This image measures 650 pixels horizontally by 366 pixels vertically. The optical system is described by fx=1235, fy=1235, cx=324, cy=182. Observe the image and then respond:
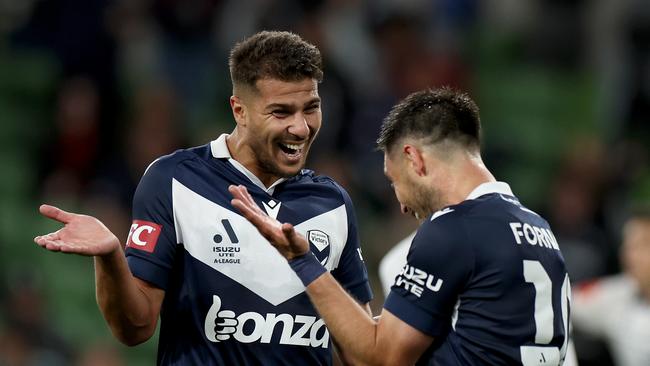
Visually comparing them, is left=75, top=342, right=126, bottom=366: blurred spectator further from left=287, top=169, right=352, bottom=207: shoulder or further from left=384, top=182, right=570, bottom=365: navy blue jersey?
left=384, top=182, right=570, bottom=365: navy blue jersey

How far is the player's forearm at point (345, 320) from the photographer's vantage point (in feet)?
14.9

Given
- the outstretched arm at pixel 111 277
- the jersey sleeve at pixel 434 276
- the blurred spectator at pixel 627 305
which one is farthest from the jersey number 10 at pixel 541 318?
the blurred spectator at pixel 627 305

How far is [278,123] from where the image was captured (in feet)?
16.2

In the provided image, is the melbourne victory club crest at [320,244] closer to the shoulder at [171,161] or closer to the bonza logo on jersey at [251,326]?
the bonza logo on jersey at [251,326]

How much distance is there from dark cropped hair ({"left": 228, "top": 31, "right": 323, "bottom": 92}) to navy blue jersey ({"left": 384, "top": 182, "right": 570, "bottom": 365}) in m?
0.84

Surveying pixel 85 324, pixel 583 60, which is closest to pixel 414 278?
pixel 85 324

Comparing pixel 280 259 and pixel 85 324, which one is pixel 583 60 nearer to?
pixel 85 324

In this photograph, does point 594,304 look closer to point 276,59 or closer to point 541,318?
point 541,318

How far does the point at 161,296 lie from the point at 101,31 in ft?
21.5

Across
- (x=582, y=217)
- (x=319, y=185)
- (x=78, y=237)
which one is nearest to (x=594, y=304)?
(x=582, y=217)

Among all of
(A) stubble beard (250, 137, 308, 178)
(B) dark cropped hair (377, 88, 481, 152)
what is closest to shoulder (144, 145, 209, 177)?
(A) stubble beard (250, 137, 308, 178)

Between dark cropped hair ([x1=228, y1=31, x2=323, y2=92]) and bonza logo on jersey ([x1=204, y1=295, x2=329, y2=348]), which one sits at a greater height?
dark cropped hair ([x1=228, y1=31, x2=323, y2=92])

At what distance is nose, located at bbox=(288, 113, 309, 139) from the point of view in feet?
16.1

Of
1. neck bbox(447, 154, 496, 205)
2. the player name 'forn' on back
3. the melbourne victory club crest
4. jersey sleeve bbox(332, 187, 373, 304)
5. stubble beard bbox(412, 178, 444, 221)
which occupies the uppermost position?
neck bbox(447, 154, 496, 205)
